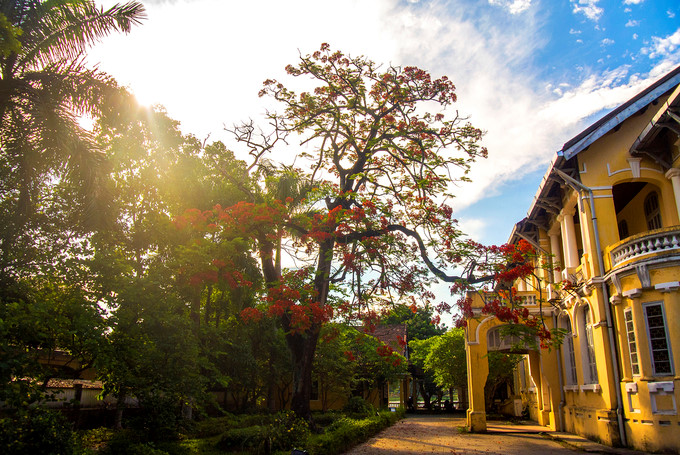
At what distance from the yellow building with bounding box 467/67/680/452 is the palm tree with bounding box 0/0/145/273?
35.6ft

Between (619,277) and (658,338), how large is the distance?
1.71 metres

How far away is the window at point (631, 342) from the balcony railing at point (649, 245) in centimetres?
133

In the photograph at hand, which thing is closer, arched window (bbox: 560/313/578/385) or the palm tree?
the palm tree

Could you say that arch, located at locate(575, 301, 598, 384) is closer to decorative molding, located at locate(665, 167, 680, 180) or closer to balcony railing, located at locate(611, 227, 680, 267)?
balcony railing, located at locate(611, 227, 680, 267)

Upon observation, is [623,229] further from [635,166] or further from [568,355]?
[568,355]

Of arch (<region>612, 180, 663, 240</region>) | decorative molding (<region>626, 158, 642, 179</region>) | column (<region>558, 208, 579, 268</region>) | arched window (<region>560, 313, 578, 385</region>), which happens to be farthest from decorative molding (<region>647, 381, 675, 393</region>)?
decorative molding (<region>626, 158, 642, 179</region>)

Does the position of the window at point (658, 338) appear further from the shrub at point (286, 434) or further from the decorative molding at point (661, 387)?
the shrub at point (286, 434)

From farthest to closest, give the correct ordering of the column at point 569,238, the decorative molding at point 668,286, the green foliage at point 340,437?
the column at point 569,238 < the decorative molding at point 668,286 < the green foliage at point 340,437

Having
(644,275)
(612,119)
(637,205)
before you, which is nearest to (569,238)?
(637,205)

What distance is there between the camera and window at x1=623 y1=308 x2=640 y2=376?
39.4ft

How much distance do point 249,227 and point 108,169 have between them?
3.81 meters

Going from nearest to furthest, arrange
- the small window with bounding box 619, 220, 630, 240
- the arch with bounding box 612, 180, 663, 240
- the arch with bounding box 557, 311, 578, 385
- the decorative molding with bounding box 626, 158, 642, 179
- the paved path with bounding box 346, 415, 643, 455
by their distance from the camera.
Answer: the paved path with bounding box 346, 415, 643, 455, the decorative molding with bounding box 626, 158, 642, 179, the arch with bounding box 612, 180, 663, 240, the small window with bounding box 619, 220, 630, 240, the arch with bounding box 557, 311, 578, 385

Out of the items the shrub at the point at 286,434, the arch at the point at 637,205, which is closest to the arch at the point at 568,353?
the arch at the point at 637,205

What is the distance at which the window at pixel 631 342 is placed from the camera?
39.4ft
